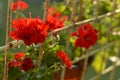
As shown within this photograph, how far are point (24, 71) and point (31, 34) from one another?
0.58 ft

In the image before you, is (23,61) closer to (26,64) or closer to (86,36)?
(26,64)

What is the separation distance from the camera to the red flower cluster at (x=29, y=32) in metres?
1.31

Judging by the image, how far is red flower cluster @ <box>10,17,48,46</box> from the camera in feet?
4.29

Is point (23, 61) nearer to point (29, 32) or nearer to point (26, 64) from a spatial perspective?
point (26, 64)

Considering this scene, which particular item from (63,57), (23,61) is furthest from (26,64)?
(63,57)

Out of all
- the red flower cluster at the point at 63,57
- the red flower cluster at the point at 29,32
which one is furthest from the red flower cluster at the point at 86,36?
the red flower cluster at the point at 29,32

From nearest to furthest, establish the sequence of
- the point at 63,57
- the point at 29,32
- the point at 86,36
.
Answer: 1. the point at 29,32
2. the point at 63,57
3. the point at 86,36

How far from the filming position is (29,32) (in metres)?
1.31

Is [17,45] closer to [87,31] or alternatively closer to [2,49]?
[2,49]

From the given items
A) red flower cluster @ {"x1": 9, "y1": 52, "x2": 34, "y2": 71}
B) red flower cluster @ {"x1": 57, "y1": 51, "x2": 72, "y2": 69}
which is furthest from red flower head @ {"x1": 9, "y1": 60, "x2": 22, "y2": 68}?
red flower cluster @ {"x1": 57, "y1": 51, "x2": 72, "y2": 69}

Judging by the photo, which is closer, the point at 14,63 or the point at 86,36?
the point at 14,63

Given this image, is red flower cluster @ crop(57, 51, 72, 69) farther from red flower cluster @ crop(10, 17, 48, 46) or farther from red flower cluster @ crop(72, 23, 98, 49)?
red flower cluster @ crop(72, 23, 98, 49)

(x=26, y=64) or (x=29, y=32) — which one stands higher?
(x=29, y=32)

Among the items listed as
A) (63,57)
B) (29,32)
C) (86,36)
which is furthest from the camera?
(86,36)
